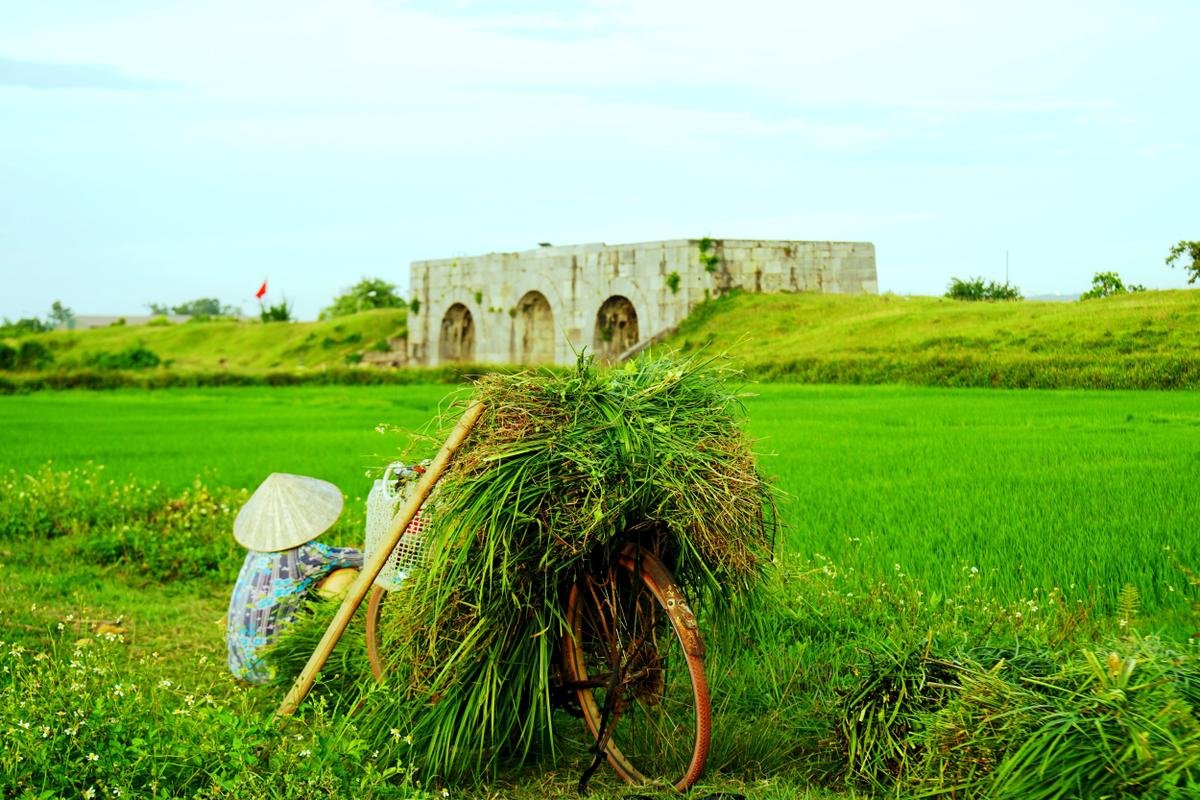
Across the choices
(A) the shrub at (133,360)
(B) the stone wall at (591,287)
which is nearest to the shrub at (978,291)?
(B) the stone wall at (591,287)

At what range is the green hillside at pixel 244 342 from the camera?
126 ft

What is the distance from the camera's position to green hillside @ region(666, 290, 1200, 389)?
15141 mm

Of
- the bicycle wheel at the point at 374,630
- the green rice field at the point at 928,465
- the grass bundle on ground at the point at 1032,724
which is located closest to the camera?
the grass bundle on ground at the point at 1032,724

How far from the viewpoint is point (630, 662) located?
3.74 m

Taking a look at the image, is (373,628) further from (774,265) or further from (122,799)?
(774,265)

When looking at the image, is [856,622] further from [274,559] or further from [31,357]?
[31,357]

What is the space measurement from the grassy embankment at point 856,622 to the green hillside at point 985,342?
99.1 inches

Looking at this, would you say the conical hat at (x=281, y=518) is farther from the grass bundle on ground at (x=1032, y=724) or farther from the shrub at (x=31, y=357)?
the shrub at (x=31, y=357)

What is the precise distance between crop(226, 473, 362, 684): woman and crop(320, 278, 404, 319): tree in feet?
146

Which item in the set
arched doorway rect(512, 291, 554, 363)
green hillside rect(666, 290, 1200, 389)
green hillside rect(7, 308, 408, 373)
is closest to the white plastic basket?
green hillside rect(666, 290, 1200, 389)

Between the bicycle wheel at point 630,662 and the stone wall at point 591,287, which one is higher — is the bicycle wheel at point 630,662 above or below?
below

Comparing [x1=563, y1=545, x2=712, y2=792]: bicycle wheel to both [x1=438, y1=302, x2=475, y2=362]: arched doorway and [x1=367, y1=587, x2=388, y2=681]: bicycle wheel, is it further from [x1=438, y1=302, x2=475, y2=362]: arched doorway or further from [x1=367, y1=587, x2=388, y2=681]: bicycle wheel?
[x1=438, y1=302, x2=475, y2=362]: arched doorway

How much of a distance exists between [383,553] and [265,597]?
139cm

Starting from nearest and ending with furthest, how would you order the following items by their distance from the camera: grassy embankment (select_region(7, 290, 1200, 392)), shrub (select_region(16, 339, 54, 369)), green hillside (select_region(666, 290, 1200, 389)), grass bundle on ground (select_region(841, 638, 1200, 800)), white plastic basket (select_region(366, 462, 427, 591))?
1. grass bundle on ground (select_region(841, 638, 1200, 800))
2. white plastic basket (select_region(366, 462, 427, 591))
3. green hillside (select_region(666, 290, 1200, 389))
4. grassy embankment (select_region(7, 290, 1200, 392))
5. shrub (select_region(16, 339, 54, 369))
